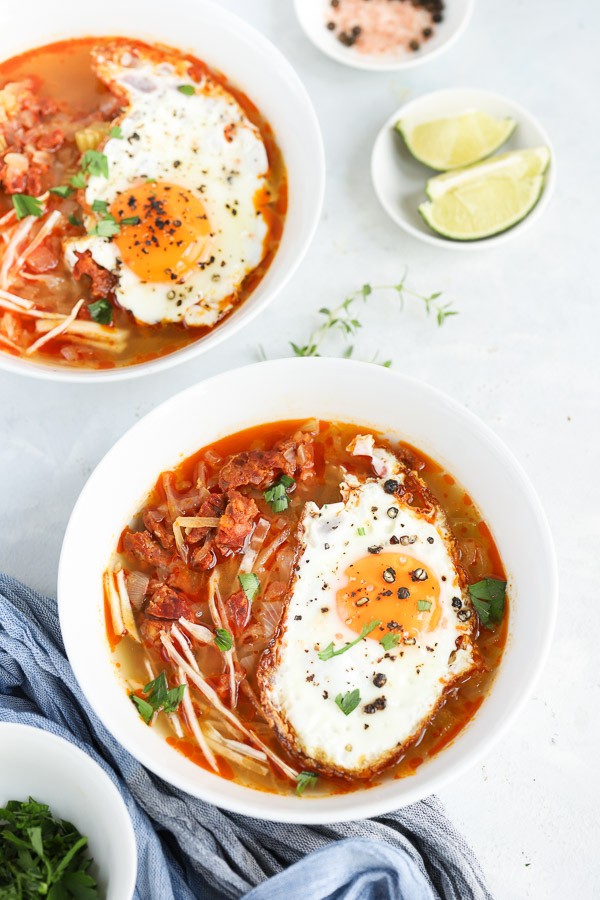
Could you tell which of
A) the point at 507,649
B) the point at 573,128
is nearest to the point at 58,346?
the point at 507,649

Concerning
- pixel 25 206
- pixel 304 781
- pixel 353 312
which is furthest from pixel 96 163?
pixel 304 781

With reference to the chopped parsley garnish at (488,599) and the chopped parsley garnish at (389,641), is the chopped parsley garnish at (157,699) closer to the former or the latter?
the chopped parsley garnish at (389,641)

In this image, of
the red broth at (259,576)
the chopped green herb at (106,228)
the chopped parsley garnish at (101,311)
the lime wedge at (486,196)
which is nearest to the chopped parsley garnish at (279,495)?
the red broth at (259,576)

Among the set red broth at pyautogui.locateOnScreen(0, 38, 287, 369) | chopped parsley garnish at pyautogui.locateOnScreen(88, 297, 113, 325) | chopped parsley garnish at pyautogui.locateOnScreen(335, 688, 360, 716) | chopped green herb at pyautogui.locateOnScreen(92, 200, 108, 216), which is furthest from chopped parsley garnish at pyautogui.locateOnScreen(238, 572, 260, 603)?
chopped green herb at pyautogui.locateOnScreen(92, 200, 108, 216)

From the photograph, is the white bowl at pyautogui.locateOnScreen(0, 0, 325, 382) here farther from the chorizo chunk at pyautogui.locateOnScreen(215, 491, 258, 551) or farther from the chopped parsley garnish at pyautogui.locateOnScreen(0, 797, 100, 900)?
the chopped parsley garnish at pyautogui.locateOnScreen(0, 797, 100, 900)

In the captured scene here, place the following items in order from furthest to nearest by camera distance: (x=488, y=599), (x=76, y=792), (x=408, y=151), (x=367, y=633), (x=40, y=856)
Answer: (x=408, y=151)
(x=488, y=599)
(x=367, y=633)
(x=76, y=792)
(x=40, y=856)

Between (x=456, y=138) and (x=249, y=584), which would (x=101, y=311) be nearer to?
(x=249, y=584)
